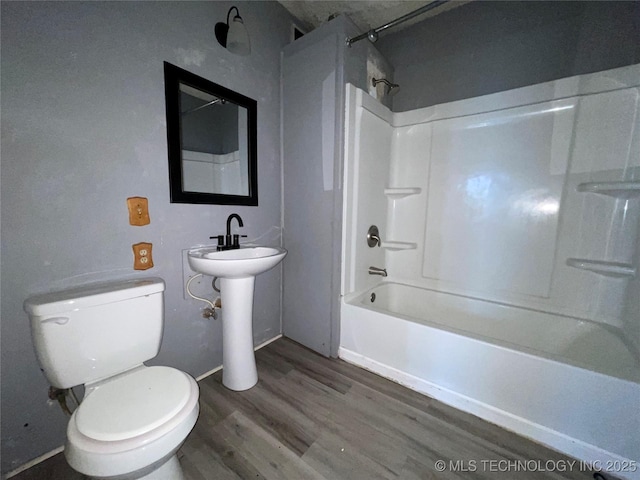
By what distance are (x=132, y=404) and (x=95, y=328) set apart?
33cm

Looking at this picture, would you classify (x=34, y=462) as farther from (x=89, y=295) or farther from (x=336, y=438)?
(x=336, y=438)

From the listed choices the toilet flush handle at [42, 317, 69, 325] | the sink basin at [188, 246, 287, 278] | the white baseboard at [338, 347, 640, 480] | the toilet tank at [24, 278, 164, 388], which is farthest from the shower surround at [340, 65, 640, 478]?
the toilet flush handle at [42, 317, 69, 325]

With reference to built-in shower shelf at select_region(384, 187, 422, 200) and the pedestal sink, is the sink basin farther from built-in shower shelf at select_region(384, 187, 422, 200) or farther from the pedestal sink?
built-in shower shelf at select_region(384, 187, 422, 200)

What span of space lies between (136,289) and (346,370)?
1.31m

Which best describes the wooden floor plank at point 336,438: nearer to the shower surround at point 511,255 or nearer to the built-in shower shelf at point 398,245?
the shower surround at point 511,255

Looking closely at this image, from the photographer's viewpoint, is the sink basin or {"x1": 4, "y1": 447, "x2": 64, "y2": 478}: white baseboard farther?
the sink basin

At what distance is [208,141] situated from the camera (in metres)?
1.42

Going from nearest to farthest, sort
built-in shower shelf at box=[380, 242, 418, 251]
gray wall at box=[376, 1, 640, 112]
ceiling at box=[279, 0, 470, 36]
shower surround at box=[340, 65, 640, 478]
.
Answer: shower surround at box=[340, 65, 640, 478], gray wall at box=[376, 1, 640, 112], ceiling at box=[279, 0, 470, 36], built-in shower shelf at box=[380, 242, 418, 251]

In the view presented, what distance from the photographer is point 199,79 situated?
4.29 feet

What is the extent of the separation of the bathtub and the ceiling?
2127 mm

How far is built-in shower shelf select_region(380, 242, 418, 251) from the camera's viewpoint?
2.05 m

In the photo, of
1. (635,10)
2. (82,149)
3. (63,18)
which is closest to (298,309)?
(82,149)

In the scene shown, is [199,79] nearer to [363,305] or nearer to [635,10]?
[363,305]

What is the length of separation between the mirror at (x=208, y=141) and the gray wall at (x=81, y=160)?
50 mm
